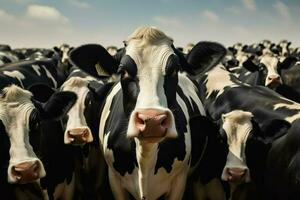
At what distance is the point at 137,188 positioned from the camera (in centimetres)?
459

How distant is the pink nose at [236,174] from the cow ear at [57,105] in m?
1.73

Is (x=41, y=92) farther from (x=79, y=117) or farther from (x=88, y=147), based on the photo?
(x=88, y=147)

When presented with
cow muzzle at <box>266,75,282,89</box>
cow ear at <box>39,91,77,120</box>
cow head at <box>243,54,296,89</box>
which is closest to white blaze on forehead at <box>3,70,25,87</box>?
cow ear at <box>39,91,77,120</box>

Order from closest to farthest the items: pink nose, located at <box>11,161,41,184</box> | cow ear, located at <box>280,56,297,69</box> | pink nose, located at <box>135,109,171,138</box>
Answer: pink nose, located at <box>135,109,171,138</box> < pink nose, located at <box>11,161,41,184</box> < cow ear, located at <box>280,56,297,69</box>

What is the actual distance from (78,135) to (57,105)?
0.58m

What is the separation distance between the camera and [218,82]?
7441mm

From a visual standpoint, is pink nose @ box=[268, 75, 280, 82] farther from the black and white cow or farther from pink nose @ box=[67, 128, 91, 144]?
the black and white cow

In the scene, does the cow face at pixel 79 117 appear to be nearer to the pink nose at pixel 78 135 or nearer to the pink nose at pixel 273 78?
the pink nose at pixel 78 135

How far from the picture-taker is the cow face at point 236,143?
4.68 metres

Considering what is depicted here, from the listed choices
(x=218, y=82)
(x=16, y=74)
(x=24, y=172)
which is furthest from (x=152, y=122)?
(x=16, y=74)

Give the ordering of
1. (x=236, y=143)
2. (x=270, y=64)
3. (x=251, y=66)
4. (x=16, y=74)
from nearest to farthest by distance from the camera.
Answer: (x=236, y=143) → (x=16, y=74) → (x=251, y=66) → (x=270, y=64)

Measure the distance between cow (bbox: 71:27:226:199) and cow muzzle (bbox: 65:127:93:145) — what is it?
7.9 inches

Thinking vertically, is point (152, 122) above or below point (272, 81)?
above

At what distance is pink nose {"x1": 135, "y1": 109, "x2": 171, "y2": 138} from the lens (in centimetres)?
346
